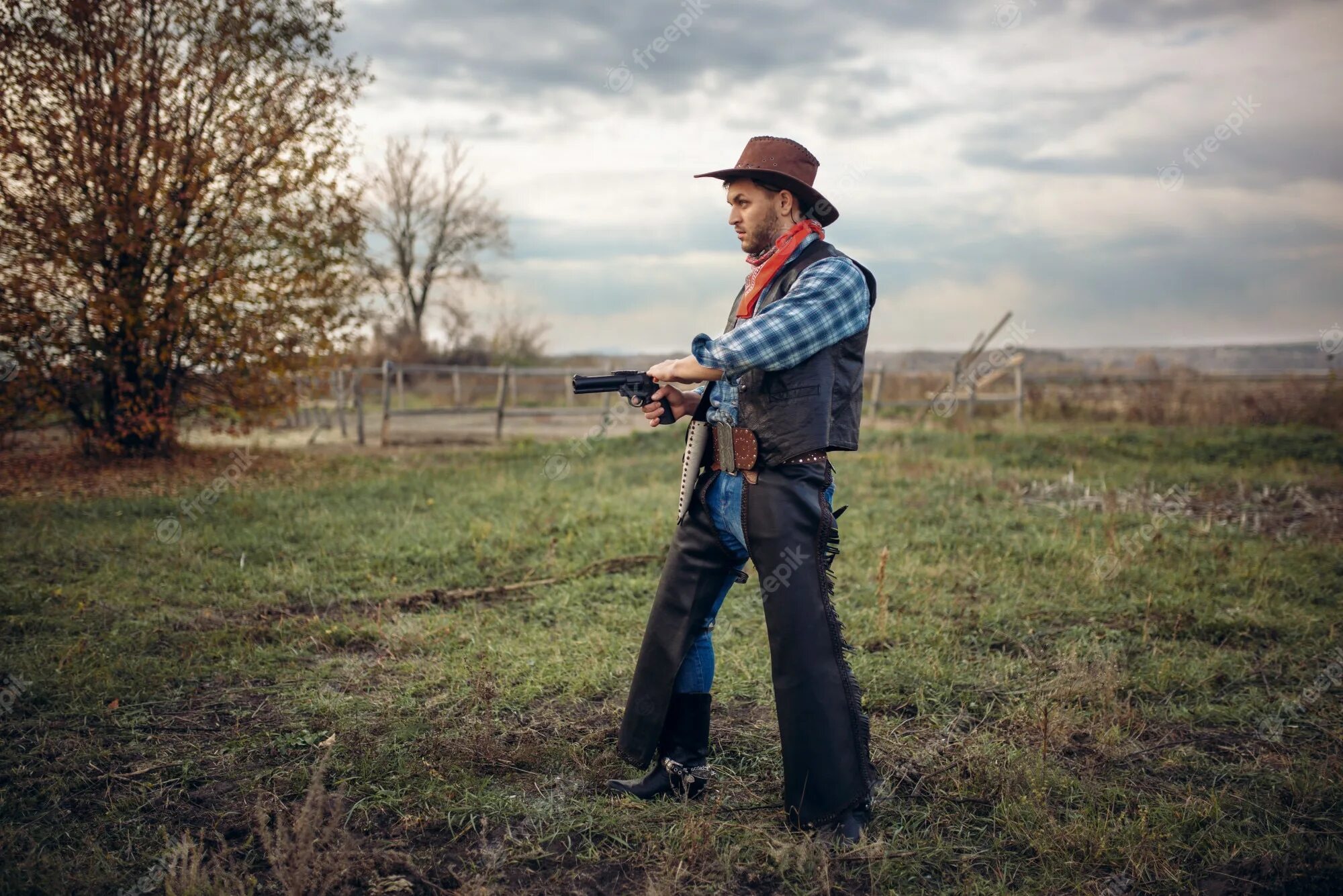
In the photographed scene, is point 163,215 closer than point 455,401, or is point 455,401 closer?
point 163,215

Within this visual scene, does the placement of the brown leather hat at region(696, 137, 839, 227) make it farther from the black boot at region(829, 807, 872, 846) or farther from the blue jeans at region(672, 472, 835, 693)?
the black boot at region(829, 807, 872, 846)

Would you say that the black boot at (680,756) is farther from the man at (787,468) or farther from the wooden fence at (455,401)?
the wooden fence at (455,401)

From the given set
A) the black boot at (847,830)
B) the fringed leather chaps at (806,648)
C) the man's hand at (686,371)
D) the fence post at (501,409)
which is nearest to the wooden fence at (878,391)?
the fence post at (501,409)

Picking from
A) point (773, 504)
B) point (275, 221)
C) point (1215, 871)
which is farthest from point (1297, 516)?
point (275, 221)

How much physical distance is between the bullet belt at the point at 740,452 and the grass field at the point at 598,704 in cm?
118

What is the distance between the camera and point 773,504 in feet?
9.87

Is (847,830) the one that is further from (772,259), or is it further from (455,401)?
(455,401)

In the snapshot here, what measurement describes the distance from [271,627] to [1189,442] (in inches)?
531

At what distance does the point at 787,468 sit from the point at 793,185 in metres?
0.92

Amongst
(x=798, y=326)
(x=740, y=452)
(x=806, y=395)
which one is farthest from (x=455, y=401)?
(x=798, y=326)

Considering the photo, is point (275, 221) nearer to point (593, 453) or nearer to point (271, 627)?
point (593, 453)

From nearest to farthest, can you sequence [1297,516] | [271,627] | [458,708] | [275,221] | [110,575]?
[458,708], [271,627], [110,575], [1297,516], [275,221]

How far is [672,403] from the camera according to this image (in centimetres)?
331

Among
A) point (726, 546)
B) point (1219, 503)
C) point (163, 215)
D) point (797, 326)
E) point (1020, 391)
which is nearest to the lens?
point (797, 326)
